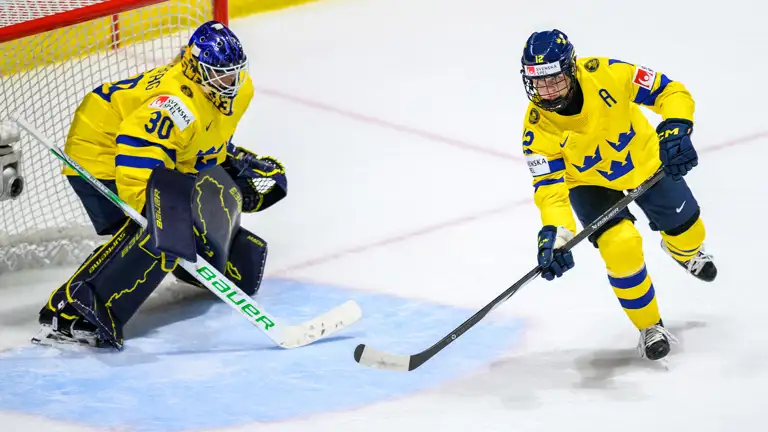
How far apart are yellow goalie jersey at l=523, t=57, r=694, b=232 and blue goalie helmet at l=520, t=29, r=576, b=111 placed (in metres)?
0.08

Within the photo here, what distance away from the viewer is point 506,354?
3.35 m

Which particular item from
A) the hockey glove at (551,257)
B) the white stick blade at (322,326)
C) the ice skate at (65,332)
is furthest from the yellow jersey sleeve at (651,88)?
the ice skate at (65,332)

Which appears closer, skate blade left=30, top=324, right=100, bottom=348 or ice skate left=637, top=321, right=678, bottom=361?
ice skate left=637, top=321, right=678, bottom=361

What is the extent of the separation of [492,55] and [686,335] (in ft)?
9.15

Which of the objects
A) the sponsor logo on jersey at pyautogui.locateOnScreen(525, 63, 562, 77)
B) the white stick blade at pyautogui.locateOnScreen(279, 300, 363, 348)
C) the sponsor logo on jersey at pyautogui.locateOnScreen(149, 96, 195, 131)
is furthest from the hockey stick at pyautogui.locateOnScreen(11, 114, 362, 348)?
the sponsor logo on jersey at pyautogui.locateOnScreen(525, 63, 562, 77)

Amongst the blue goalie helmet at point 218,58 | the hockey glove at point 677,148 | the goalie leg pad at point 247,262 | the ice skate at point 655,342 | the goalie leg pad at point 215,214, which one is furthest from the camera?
the goalie leg pad at point 247,262

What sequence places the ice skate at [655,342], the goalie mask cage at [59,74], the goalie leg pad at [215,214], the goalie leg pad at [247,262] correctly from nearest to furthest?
the ice skate at [655,342]
the goalie leg pad at [215,214]
the goalie leg pad at [247,262]
the goalie mask cage at [59,74]

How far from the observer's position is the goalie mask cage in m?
4.14

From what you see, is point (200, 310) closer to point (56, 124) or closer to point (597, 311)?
point (56, 124)

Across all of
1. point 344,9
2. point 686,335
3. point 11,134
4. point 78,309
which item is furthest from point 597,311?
point 344,9

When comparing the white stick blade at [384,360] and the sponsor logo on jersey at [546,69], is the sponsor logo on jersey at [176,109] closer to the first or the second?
the white stick blade at [384,360]

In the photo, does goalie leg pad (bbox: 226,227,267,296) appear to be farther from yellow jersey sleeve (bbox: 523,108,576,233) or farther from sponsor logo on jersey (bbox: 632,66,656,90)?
sponsor logo on jersey (bbox: 632,66,656,90)

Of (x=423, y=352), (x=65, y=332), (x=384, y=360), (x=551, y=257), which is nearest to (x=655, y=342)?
(x=551, y=257)

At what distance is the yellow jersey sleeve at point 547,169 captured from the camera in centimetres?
313
